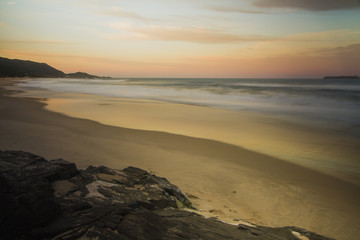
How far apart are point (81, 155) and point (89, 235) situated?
18.0 feet

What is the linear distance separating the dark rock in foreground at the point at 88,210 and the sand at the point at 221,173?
990 mm

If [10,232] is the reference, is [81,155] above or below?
below

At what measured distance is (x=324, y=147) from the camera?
10023mm

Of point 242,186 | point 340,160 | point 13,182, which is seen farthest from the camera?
point 340,160

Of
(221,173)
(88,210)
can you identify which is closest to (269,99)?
(221,173)

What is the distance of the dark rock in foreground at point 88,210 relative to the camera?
2695 mm

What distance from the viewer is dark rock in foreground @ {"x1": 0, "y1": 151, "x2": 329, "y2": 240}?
106 inches

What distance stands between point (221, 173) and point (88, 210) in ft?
14.2

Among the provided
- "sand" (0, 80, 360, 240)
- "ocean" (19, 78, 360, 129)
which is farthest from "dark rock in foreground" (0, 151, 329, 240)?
"ocean" (19, 78, 360, 129)

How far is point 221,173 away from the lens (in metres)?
6.71

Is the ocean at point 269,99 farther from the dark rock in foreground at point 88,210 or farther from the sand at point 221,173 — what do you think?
the dark rock in foreground at point 88,210

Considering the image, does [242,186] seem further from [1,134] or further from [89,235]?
[1,134]

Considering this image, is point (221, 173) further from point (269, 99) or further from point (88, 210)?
point (269, 99)

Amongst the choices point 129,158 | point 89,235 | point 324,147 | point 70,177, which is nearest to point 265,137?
point 324,147
